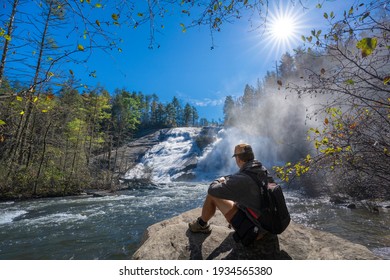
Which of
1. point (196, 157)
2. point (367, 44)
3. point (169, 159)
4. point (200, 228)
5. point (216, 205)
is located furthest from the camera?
point (169, 159)

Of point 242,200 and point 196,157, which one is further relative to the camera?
point 196,157

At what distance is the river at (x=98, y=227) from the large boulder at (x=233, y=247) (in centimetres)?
294

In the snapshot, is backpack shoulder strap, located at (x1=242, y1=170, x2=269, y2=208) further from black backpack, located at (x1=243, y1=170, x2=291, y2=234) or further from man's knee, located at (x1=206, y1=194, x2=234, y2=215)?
man's knee, located at (x1=206, y1=194, x2=234, y2=215)

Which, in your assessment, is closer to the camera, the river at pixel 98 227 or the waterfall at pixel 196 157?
the river at pixel 98 227

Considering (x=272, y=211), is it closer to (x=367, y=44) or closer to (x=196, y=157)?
(x=367, y=44)

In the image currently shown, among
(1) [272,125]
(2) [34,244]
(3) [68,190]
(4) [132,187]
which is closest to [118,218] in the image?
(2) [34,244]

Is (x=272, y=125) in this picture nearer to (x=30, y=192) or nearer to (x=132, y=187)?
(x=132, y=187)

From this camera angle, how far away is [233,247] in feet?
9.82

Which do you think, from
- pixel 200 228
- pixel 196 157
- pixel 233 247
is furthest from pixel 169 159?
pixel 233 247

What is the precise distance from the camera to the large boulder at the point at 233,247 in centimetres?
281

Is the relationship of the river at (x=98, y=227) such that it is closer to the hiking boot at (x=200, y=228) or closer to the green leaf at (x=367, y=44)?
the hiking boot at (x=200, y=228)

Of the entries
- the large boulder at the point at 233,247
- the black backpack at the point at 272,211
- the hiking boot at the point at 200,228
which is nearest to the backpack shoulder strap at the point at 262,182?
the black backpack at the point at 272,211

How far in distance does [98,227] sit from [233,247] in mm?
7191

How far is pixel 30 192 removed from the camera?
15547mm
